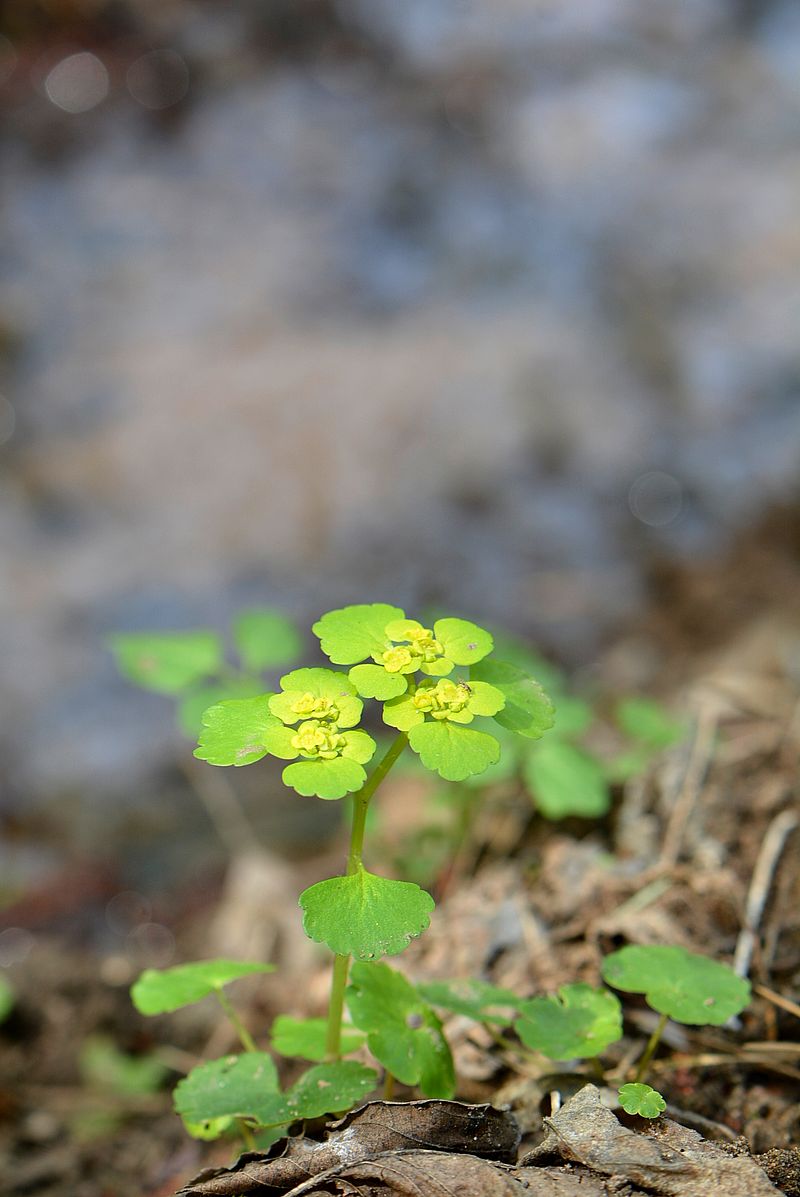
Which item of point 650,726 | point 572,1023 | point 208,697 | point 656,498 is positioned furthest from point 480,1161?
point 656,498

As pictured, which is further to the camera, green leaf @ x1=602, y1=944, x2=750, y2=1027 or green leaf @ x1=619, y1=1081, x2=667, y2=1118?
green leaf @ x1=602, y1=944, x2=750, y2=1027

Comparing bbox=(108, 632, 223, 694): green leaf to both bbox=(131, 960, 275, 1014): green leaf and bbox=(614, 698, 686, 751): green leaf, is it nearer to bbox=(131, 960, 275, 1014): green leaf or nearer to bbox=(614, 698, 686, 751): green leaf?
bbox=(131, 960, 275, 1014): green leaf

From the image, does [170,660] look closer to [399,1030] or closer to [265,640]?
[265,640]

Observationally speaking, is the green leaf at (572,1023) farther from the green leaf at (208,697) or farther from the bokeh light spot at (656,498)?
the bokeh light spot at (656,498)

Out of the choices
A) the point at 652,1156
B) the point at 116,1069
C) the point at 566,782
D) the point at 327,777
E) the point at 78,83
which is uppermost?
the point at 78,83

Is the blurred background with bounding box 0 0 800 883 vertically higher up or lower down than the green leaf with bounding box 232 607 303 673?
higher up

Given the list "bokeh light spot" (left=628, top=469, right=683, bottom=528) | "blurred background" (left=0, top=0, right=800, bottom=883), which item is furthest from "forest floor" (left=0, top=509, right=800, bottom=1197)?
"bokeh light spot" (left=628, top=469, right=683, bottom=528)

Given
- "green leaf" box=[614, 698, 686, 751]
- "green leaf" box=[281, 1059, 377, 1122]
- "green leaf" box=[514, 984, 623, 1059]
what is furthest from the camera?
"green leaf" box=[614, 698, 686, 751]

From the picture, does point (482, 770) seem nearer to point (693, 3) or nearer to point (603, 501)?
point (603, 501)
